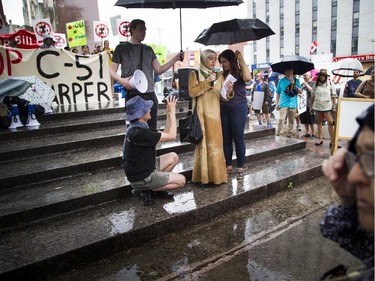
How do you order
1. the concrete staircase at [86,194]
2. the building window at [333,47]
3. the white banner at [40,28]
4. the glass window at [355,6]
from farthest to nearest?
the building window at [333,47]
the glass window at [355,6]
the white banner at [40,28]
the concrete staircase at [86,194]

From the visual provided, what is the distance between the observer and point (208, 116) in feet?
13.6

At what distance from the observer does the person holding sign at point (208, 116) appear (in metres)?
4.07

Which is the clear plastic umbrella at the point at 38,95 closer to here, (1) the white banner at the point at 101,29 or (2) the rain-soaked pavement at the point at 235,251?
(2) the rain-soaked pavement at the point at 235,251

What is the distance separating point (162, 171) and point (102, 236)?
1.20m

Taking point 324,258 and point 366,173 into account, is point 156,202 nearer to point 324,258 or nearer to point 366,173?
point 324,258

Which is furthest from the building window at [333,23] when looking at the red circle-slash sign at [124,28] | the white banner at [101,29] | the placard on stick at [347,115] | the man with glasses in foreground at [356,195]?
the man with glasses in foreground at [356,195]

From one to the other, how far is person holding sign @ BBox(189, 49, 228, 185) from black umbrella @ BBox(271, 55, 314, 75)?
12.7 ft

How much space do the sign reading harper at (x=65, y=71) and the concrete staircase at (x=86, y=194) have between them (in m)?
2.36

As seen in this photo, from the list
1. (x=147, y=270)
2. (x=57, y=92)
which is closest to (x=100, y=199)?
(x=147, y=270)

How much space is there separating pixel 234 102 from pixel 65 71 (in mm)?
5881

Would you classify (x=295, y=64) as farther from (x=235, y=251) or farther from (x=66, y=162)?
(x=66, y=162)

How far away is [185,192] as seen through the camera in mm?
4184

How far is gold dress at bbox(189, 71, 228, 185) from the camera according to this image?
4105 millimetres

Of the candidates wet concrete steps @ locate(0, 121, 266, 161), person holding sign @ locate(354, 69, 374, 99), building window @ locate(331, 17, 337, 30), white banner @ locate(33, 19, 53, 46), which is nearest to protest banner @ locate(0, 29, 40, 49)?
white banner @ locate(33, 19, 53, 46)
